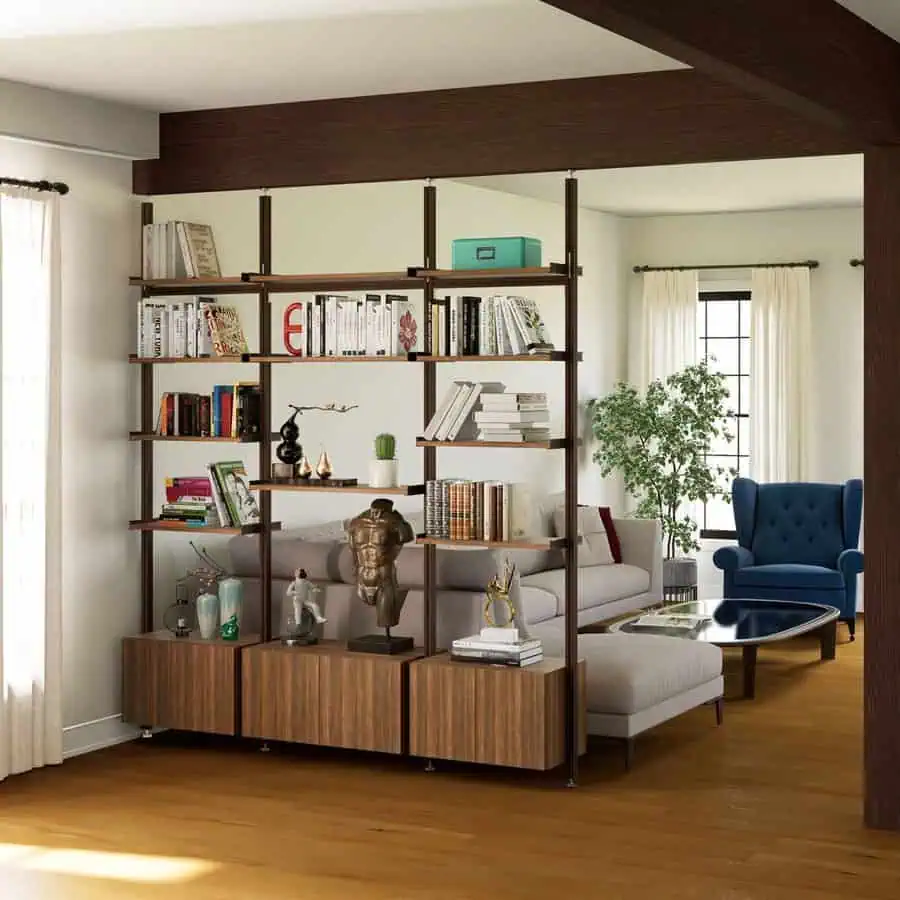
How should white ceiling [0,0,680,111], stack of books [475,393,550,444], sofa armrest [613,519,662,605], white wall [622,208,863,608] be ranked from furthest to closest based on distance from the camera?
1. white wall [622,208,863,608]
2. sofa armrest [613,519,662,605]
3. stack of books [475,393,550,444]
4. white ceiling [0,0,680,111]

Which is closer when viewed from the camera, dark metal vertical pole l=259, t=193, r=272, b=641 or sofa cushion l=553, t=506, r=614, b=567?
dark metal vertical pole l=259, t=193, r=272, b=641

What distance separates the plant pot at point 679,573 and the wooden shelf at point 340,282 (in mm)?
4579

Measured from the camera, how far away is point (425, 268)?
6148mm

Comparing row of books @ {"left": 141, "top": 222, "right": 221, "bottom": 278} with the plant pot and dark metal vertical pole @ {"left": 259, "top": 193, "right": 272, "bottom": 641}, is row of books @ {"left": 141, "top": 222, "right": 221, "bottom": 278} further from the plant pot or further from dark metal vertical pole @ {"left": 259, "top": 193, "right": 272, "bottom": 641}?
the plant pot

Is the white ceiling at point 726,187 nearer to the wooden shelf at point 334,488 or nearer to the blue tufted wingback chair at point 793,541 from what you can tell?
the blue tufted wingback chair at point 793,541

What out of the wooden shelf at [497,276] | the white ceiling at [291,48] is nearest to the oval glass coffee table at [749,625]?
the wooden shelf at [497,276]

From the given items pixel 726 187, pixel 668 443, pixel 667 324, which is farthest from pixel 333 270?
pixel 667 324

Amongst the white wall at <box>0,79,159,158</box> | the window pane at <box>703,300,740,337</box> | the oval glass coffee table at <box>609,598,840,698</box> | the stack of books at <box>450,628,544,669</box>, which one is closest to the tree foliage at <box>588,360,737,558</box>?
the window pane at <box>703,300,740,337</box>

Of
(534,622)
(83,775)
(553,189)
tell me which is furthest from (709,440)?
(83,775)

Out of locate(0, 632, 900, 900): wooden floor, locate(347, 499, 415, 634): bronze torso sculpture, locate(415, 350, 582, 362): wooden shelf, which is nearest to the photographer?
locate(0, 632, 900, 900): wooden floor

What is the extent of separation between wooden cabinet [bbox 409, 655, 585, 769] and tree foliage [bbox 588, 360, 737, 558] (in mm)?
4740

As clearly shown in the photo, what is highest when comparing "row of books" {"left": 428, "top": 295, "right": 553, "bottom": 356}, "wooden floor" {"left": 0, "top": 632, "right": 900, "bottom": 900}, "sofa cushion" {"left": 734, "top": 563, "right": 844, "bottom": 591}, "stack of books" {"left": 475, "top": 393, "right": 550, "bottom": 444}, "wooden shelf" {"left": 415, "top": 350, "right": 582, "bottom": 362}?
"row of books" {"left": 428, "top": 295, "right": 553, "bottom": 356}

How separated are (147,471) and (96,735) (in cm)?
112

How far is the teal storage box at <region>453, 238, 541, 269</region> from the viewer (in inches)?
235
